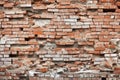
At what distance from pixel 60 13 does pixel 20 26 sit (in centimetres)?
71

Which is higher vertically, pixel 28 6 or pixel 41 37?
pixel 28 6

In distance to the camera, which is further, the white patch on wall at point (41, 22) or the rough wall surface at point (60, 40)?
the white patch on wall at point (41, 22)

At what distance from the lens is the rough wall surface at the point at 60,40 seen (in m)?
4.64

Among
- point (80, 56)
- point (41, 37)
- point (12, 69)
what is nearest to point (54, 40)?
point (41, 37)

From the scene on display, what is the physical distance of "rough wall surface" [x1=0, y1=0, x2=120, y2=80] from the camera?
464 cm

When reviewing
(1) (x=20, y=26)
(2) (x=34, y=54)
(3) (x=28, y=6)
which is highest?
(3) (x=28, y=6)

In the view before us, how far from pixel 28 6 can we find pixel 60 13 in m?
0.55

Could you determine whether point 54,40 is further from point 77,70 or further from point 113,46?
point 113,46

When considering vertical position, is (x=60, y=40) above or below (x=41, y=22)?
below

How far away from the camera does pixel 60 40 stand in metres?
4.73

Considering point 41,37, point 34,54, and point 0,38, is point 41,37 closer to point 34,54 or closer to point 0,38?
point 34,54

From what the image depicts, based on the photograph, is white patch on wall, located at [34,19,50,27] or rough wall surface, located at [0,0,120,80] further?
white patch on wall, located at [34,19,50,27]

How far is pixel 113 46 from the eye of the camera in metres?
4.68

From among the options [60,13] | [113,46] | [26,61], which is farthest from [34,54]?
[113,46]
